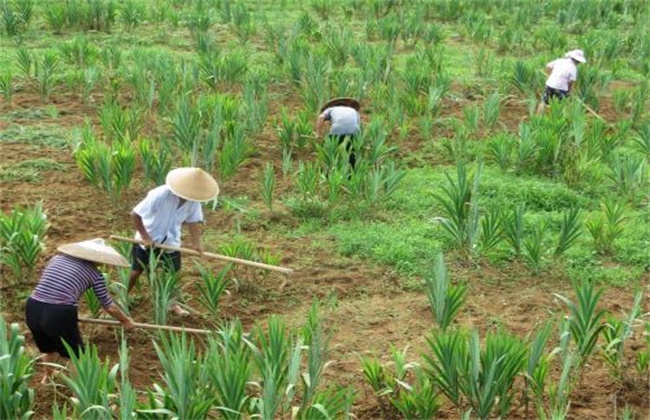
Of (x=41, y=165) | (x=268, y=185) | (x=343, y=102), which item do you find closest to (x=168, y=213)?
(x=268, y=185)

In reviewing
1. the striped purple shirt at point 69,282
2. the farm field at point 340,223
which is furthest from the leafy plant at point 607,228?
the striped purple shirt at point 69,282

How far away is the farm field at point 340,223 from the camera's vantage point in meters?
3.57

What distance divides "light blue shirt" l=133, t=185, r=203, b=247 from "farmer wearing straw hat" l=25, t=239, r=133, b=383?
1.84 ft

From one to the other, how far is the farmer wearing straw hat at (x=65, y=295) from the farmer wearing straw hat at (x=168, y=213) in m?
0.49

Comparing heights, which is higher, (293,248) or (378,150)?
(378,150)

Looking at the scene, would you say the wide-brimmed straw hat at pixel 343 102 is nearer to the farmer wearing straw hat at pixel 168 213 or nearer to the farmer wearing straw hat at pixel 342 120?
the farmer wearing straw hat at pixel 342 120

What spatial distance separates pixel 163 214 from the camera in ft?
15.3

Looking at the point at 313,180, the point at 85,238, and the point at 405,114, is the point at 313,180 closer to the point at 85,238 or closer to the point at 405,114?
the point at 85,238

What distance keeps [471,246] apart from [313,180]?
3.80ft

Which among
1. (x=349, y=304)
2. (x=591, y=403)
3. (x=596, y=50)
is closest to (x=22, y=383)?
(x=349, y=304)

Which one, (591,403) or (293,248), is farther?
(293,248)

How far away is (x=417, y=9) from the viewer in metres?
12.5

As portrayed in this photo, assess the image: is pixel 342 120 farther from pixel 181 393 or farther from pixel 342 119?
pixel 181 393

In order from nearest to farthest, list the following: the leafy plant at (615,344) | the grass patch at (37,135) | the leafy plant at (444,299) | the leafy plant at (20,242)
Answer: the leafy plant at (615,344)
the leafy plant at (444,299)
the leafy plant at (20,242)
the grass patch at (37,135)
